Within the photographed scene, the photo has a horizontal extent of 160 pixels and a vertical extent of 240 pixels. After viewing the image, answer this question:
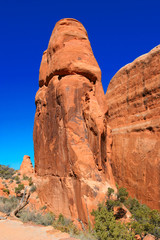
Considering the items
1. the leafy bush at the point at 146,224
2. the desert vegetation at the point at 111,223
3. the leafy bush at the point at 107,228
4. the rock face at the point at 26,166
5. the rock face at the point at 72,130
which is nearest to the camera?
the leafy bush at the point at 107,228

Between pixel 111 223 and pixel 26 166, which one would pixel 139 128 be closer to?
pixel 111 223

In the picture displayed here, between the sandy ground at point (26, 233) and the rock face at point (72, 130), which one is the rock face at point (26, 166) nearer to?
the rock face at point (72, 130)

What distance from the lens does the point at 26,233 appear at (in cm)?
739

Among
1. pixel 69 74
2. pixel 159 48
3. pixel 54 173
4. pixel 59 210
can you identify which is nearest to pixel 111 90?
pixel 159 48

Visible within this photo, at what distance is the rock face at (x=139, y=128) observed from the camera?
13953 millimetres

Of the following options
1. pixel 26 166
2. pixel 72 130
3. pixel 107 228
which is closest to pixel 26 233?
pixel 107 228

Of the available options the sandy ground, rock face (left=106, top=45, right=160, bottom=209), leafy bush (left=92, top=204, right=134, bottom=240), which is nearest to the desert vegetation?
leafy bush (left=92, top=204, right=134, bottom=240)

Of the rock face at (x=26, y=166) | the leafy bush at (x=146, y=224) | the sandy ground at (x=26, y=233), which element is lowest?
the leafy bush at (x=146, y=224)

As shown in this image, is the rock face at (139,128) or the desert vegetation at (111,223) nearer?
the desert vegetation at (111,223)

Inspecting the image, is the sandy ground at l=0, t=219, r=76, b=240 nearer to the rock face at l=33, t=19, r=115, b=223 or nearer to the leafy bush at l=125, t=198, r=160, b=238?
the rock face at l=33, t=19, r=115, b=223

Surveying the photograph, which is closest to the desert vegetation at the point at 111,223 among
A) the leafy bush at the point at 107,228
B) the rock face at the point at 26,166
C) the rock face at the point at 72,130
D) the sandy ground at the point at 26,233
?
the leafy bush at the point at 107,228

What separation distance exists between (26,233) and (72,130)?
591 cm

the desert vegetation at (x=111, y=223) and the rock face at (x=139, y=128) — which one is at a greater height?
the rock face at (x=139, y=128)

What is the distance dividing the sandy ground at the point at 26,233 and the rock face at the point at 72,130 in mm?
2822
